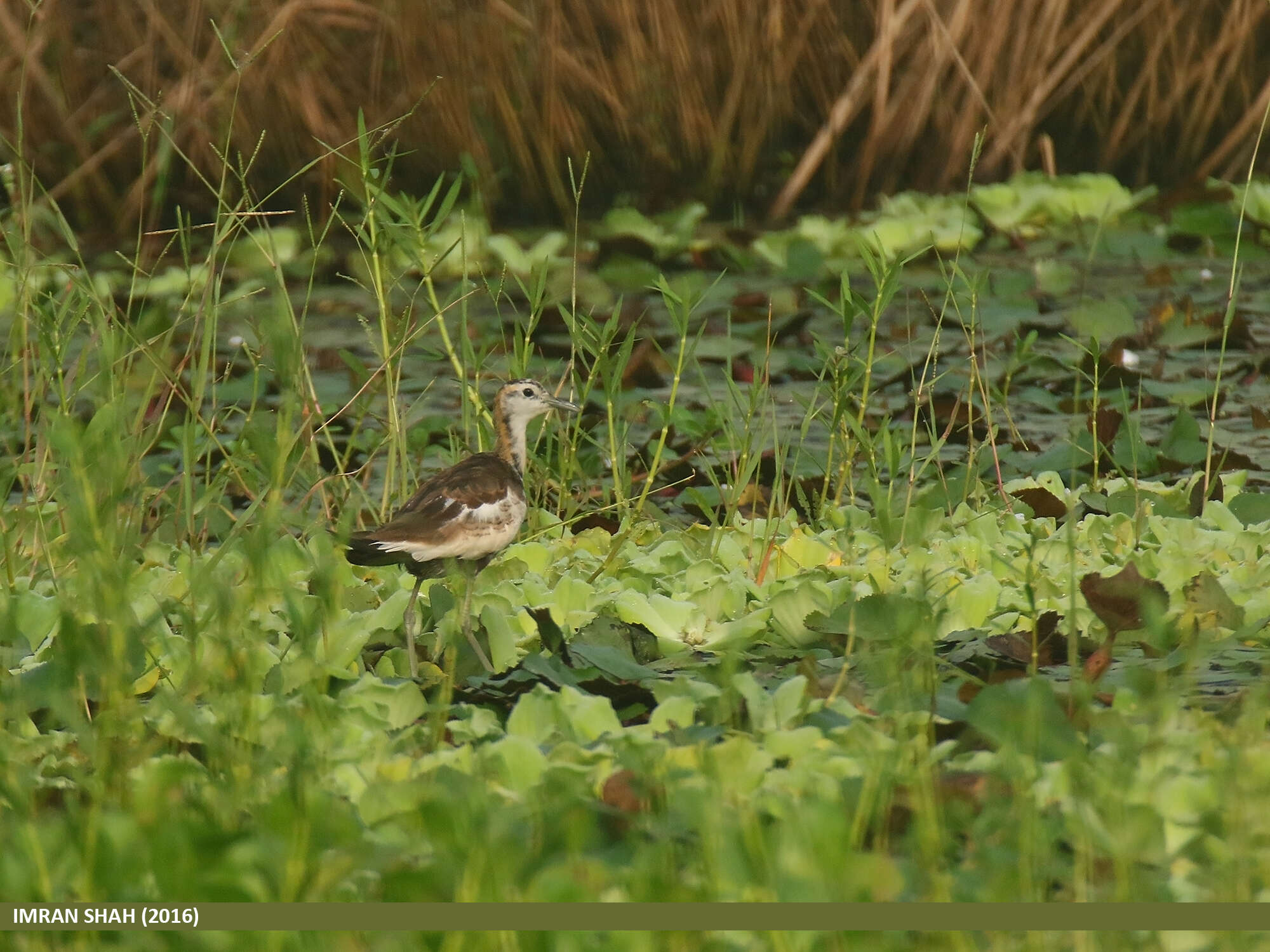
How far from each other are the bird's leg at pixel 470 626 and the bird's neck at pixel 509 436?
0.65 meters

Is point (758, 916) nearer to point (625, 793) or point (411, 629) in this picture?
point (625, 793)

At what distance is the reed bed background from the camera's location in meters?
7.51

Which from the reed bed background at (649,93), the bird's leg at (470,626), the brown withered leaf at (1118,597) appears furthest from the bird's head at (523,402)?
the reed bed background at (649,93)

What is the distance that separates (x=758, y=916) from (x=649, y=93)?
6065 mm

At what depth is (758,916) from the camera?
2010mm

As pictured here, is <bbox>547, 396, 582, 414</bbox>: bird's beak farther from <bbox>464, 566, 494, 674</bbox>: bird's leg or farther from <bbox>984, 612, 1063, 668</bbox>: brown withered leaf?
<bbox>984, 612, 1063, 668</bbox>: brown withered leaf

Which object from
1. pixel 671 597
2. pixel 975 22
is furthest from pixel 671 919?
pixel 975 22

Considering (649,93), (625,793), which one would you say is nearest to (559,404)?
(625,793)

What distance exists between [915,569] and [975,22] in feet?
14.7

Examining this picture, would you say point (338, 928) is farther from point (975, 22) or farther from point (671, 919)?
point (975, 22)

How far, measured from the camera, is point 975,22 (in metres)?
7.50

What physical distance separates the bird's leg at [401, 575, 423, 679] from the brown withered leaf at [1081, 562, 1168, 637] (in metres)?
1.15

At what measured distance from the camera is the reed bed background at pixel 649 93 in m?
7.51

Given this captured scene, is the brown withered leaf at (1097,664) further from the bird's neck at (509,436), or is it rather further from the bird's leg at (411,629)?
A: the bird's neck at (509,436)
